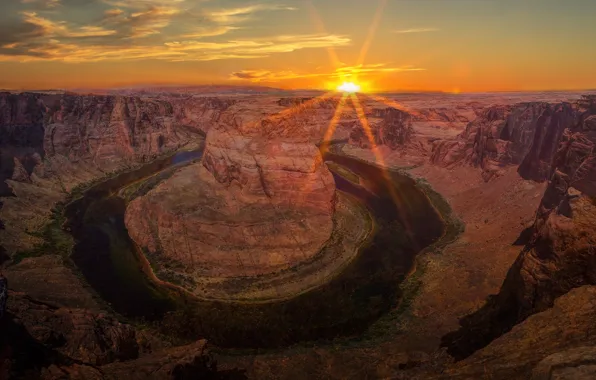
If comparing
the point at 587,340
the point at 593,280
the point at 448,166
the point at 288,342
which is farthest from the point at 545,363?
the point at 448,166

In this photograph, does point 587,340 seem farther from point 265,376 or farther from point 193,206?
point 193,206

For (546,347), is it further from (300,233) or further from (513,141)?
(513,141)

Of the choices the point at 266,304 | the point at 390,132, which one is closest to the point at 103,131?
the point at 266,304

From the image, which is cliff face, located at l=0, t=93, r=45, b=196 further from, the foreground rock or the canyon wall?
the foreground rock

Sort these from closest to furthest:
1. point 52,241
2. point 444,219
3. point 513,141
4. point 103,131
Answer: point 52,241 → point 444,219 → point 513,141 → point 103,131

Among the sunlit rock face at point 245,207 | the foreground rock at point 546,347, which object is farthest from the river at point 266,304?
the foreground rock at point 546,347

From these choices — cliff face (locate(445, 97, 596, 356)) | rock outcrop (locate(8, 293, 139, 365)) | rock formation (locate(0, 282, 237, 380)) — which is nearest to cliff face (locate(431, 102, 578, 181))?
cliff face (locate(445, 97, 596, 356))
